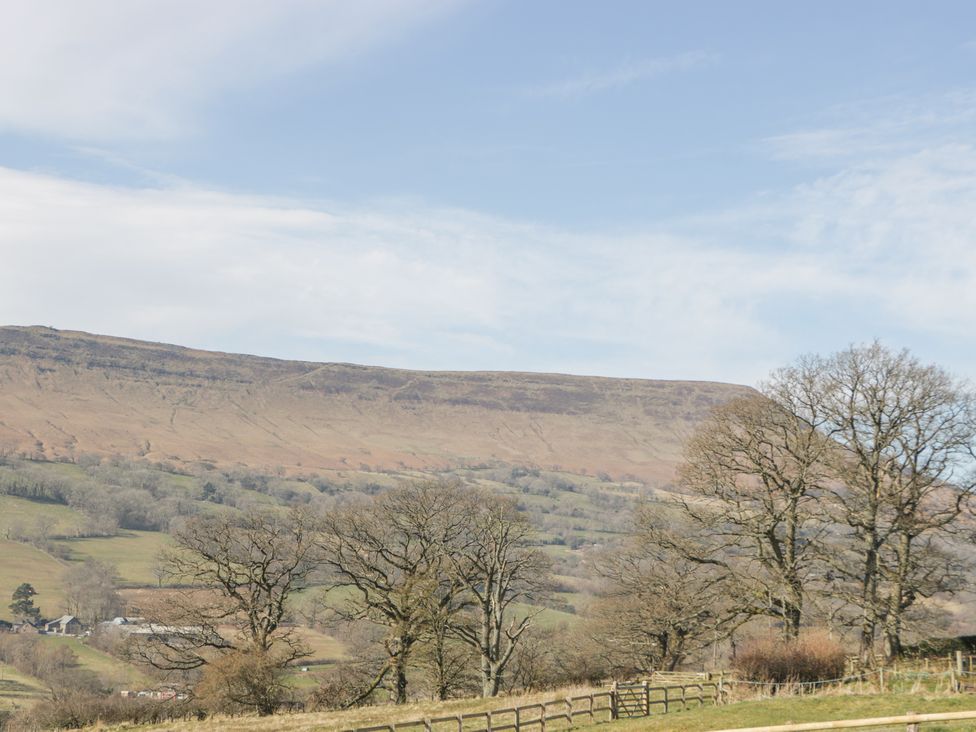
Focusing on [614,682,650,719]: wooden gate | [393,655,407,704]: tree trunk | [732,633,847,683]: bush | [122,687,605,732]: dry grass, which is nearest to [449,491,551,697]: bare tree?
[393,655,407,704]: tree trunk

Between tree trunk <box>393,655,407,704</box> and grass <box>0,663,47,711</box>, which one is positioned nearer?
tree trunk <box>393,655,407,704</box>

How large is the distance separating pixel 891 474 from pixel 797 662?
26.8ft

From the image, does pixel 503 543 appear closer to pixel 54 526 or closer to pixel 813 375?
pixel 813 375

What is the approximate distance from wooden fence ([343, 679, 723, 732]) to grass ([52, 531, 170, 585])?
394ft

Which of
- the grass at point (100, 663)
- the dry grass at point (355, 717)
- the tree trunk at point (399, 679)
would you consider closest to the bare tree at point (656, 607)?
the dry grass at point (355, 717)

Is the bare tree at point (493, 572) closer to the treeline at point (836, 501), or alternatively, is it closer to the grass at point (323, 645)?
the treeline at point (836, 501)

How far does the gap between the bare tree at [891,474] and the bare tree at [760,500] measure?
43.2 inches

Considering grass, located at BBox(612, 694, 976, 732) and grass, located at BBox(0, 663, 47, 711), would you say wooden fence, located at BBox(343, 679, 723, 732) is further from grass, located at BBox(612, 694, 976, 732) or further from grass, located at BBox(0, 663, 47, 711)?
grass, located at BBox(0, 663, 47, 711)

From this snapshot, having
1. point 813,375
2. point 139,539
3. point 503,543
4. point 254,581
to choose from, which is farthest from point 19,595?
point 813,375

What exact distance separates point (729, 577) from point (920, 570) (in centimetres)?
745

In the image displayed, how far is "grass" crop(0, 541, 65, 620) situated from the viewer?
12394 centimetres

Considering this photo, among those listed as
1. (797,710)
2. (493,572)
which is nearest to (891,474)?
(797,710)

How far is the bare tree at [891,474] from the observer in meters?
34.3

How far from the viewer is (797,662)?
32438mm
